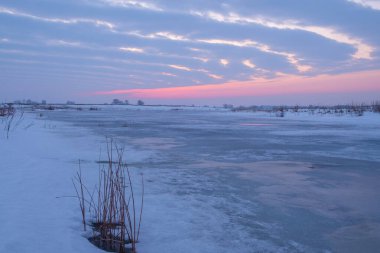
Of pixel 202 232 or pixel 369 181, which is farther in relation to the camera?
pixel 369 181

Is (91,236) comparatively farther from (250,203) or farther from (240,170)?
(240,170)

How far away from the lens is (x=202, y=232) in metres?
4.76

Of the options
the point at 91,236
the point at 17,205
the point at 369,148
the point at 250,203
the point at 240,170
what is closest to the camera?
the point at 91,236

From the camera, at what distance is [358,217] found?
5.39 m

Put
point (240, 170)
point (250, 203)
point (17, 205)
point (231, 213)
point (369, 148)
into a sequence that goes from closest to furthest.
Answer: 1. point (17, 205)
2. point (231, 213)
3. point (250, 203)
4. point (240, 170)
5. point (369, 148)

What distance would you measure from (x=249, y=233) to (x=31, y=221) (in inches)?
106

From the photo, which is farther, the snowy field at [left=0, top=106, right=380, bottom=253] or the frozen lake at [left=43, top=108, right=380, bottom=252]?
the frozen lake at [left=43, top=108, right=380, bottom=252]

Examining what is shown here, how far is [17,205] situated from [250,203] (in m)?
3.45

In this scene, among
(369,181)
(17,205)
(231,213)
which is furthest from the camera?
(369,181)

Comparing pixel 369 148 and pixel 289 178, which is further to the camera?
pixel 369 148

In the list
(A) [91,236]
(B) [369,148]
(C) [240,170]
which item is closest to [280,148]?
(B) [369,148]

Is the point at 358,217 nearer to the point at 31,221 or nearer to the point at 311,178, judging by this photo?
the point at 311,178

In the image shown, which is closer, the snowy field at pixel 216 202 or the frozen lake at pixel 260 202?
the snowy field at pixel 216 202

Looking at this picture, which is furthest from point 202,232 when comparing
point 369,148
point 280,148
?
point 369,148
